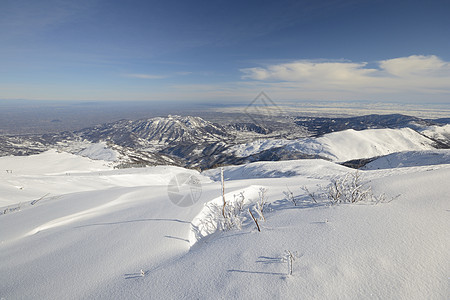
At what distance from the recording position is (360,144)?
5925cm

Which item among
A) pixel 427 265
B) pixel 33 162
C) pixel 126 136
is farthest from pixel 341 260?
pixel 126 136

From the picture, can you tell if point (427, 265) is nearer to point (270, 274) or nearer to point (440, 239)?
point (440, 239)

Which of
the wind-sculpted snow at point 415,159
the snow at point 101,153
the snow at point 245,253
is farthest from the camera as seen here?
the snow at point 101,153

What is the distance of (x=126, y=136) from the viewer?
647 ft

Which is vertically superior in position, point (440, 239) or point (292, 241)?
point (440, 239)

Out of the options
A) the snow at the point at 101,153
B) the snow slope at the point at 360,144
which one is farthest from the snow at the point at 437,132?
the snow at the point at 101,153

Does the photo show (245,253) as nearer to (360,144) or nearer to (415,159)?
(415,159)

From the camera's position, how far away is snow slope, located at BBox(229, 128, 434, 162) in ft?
181

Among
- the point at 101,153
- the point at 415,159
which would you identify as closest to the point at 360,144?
the point at 415,159

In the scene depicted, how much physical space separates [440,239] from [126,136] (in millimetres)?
219688

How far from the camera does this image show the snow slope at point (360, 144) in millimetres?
55219

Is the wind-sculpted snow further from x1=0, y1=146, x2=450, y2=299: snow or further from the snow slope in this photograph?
x1=0, y1=146, x2=450, y2=299: snow

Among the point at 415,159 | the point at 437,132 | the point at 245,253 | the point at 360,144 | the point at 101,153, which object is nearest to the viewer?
the point at 245,253

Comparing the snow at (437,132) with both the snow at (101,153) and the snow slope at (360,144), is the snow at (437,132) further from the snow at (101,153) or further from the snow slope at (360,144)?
the snow at (101,153)
